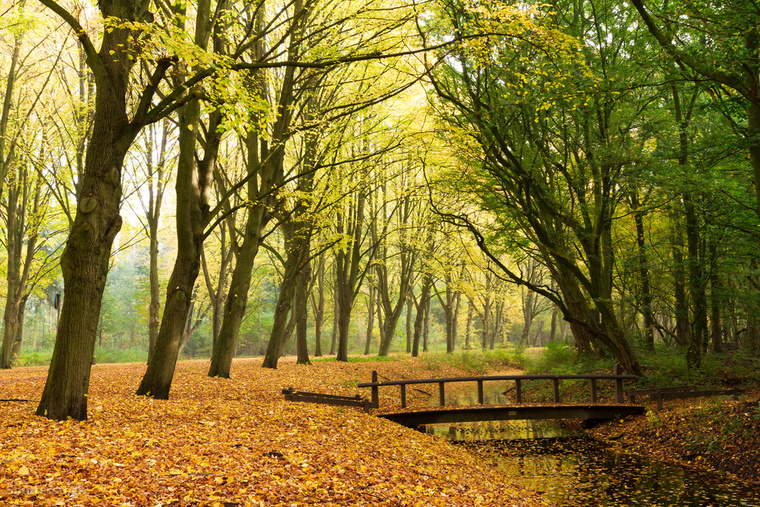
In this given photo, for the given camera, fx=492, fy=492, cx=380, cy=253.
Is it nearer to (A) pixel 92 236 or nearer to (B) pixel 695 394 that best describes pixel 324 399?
(A) pixel 92 236

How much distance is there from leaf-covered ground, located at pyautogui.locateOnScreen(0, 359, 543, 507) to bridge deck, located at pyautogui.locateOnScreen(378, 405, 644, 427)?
154cm

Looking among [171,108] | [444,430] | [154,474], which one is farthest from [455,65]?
[154,474]

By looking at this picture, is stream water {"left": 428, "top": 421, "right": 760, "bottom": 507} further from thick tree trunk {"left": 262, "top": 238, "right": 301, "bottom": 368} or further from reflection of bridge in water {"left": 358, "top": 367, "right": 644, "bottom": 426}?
thick tree trunk {"left": 262, "top": 238, "right": 301, "bottom": 368}

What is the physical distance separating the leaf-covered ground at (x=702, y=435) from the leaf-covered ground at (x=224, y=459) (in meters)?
3.88

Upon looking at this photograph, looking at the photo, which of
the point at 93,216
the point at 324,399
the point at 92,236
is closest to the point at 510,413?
the point at 324,399

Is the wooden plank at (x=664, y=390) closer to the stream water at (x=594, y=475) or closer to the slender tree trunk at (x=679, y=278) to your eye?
the stream water at (x=594, y=475)

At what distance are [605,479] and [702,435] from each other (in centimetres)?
256

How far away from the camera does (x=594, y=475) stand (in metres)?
8.94

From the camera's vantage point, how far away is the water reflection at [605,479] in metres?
7.49

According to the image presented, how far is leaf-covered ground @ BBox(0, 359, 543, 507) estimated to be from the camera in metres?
4.40

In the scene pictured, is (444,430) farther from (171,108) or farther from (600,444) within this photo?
(171,108)

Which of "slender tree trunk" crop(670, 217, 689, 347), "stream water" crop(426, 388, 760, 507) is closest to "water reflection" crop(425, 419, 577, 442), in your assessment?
"stream water" crop(426, 388, 760, 507)

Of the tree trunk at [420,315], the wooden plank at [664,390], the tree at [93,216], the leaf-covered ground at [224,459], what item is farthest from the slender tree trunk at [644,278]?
the tree trunk at [420,315]

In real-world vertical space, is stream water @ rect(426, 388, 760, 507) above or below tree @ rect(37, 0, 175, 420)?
below
